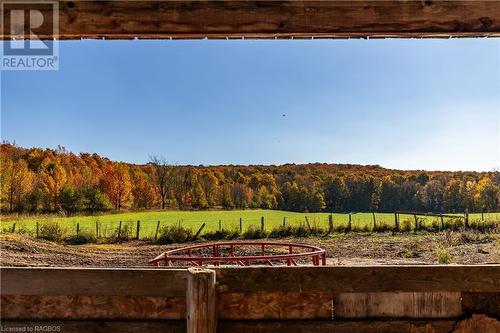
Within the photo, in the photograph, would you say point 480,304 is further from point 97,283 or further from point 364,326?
point 97,283

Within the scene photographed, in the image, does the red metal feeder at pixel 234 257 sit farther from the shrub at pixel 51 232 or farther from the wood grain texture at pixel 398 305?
the shrub at pixel 51 232

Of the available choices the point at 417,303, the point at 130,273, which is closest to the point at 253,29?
the point at 130,273

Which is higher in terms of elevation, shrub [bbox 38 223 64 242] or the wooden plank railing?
the wooden plank railing

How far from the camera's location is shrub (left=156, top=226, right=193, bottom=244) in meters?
23.6

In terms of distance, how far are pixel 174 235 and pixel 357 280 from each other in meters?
22.0

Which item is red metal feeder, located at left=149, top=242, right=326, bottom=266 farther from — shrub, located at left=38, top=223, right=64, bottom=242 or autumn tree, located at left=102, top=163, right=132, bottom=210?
autumn tree, located at left=102, top=163, right=132, bottom=210

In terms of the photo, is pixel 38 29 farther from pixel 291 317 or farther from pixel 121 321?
pixel 291 317

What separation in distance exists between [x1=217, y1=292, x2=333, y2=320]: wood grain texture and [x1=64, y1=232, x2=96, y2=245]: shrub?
2196cm

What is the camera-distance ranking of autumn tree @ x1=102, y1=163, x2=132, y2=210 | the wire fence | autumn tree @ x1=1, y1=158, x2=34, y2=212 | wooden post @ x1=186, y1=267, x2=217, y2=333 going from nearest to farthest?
1. wooden post @ x1=186, y1=267, x2=217, y2=333
2. the wire fence
3. autumn tree @ x1=1, y1=158, x2=34, y2=212
4. autumn tree @ x1=102, y1=163, x2=132, y2=210

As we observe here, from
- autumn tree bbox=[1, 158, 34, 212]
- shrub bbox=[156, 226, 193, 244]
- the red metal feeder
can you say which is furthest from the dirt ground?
autumn tree bbox=[1, 158, 34, 212]

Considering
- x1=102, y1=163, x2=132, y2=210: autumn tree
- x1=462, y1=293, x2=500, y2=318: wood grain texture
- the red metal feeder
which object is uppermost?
x1=102, y1=163, x2=132, y2=210: autumn tree

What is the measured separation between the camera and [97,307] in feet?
8.24

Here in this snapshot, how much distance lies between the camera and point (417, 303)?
8.25 feet

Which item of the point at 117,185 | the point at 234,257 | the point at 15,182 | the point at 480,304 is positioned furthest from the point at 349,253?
the point at 117,185
